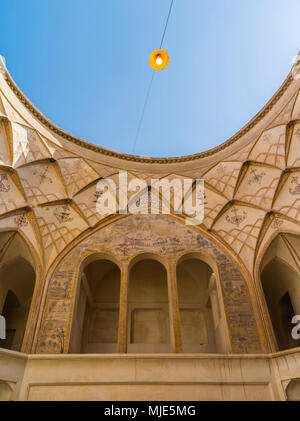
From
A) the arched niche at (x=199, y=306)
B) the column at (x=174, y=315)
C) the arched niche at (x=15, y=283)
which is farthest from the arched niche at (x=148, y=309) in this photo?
the arched niche at (x=15, y=283)

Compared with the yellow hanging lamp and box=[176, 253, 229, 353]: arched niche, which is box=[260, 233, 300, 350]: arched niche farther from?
the yellow hanging lamp

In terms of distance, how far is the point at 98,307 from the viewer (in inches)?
417

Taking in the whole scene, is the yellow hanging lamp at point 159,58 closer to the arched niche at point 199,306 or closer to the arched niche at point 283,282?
the arched niche at point 199,306

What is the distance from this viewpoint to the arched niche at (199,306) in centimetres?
907

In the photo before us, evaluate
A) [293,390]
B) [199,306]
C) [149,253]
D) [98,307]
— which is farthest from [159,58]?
[98,307]

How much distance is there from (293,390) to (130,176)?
754cm

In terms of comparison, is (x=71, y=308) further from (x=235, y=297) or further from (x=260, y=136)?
(x=260, y=136)

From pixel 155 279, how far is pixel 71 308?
12.9ft

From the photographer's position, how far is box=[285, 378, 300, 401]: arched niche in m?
6.28

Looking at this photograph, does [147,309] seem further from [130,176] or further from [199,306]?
[130,176]

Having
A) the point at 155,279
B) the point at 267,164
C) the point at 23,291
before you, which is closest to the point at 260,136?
the point at 267,164

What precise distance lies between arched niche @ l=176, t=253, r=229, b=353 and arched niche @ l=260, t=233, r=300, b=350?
1802 millimetres

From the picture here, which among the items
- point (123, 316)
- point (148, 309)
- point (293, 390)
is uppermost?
point (148, 309)

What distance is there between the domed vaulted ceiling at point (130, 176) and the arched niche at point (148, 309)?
2.65 meters
